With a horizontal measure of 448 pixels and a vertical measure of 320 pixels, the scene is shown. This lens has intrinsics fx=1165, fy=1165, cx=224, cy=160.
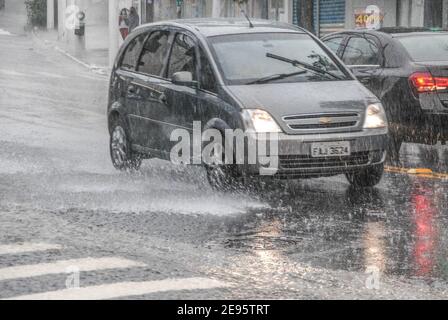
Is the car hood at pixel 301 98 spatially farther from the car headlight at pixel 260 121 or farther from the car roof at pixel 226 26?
the car roof at pixel 226 26

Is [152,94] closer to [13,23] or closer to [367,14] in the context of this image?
[367,14]

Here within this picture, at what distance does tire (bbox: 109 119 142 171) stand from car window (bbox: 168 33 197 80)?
1156mm

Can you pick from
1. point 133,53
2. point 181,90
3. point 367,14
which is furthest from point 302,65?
point 367,14

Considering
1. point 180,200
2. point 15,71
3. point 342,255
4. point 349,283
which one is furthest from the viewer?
point 15,71

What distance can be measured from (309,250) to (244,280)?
1.20 meters

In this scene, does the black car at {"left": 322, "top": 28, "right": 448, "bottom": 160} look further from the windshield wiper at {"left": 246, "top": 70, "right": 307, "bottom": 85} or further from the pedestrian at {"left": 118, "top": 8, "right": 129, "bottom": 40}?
the pedestrian at {"left": 118, "top": 8, "right": 129, "bottom": 40}

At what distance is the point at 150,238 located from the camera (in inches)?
361

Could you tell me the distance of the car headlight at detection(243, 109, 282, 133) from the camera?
36.6 feet

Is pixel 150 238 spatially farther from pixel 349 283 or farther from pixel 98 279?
pixel 349 283

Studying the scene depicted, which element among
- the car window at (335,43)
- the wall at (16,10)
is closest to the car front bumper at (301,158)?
the car window at (335,43)

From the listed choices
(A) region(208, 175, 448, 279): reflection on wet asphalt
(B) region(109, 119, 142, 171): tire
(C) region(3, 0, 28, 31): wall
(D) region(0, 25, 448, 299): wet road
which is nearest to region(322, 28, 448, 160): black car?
(D) region(0, 25, 448, 299): wet road

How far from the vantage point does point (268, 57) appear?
12.3 metres

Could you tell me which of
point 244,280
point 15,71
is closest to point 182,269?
point 244,280
